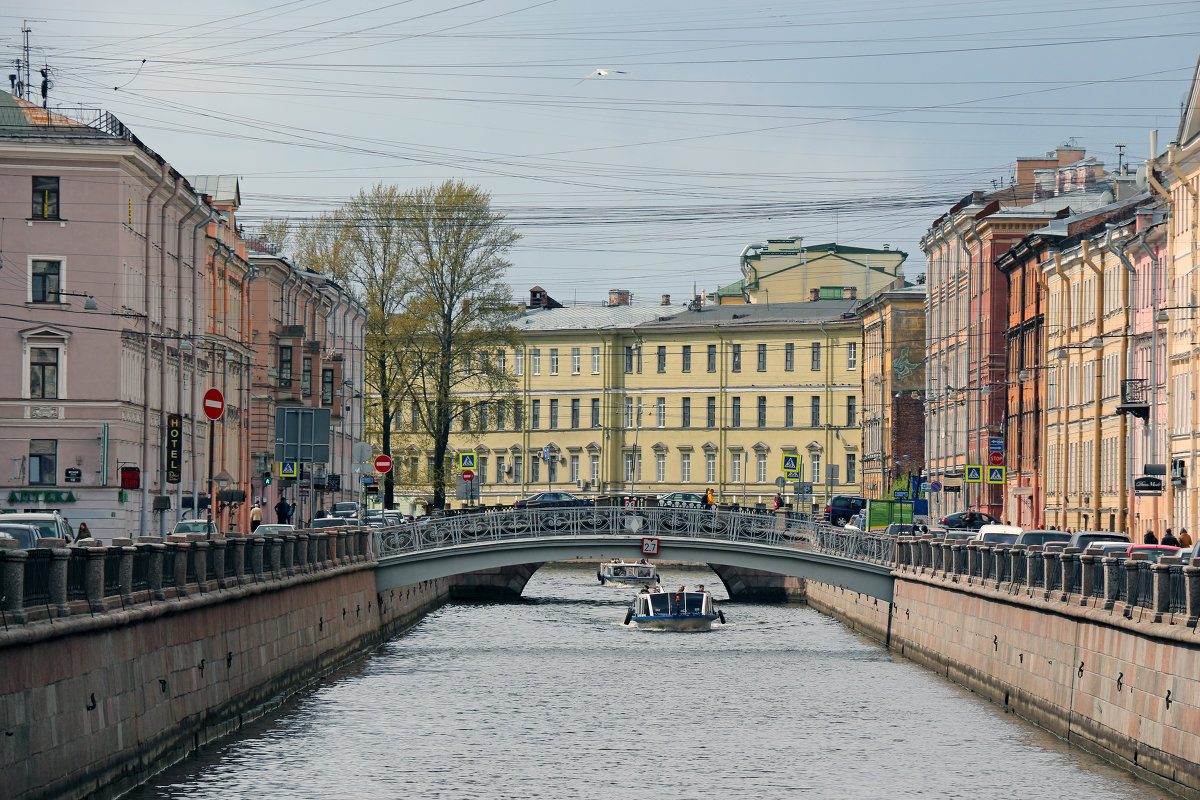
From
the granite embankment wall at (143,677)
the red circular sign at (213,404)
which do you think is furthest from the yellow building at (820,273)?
the red circular sign at (213,404)

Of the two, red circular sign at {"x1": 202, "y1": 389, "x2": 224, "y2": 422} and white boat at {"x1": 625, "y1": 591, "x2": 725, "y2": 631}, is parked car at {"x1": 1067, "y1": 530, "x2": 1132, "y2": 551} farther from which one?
white boat at {"x1": 625, "y1": 591, "x2": 725, "y2": 631}

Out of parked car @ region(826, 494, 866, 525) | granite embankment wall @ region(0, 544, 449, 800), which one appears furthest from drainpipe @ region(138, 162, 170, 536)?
parked car @ region(826, 494, 866, 525)

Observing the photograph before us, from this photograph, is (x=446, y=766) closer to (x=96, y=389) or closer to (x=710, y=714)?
(x=710, y=714)

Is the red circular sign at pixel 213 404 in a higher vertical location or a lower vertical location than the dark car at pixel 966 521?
higher

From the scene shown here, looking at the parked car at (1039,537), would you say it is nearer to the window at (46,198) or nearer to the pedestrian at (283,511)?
the pedestrian at (283,511)

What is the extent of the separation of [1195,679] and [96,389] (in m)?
41.8

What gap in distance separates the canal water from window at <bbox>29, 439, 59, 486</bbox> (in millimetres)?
12290

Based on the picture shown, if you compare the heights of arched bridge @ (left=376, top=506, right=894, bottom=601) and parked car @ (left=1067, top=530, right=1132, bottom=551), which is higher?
parked car @ (left=1067, top=530, right=1132, bottom=551)

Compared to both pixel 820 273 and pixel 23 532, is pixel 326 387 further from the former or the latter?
pixel 23 532

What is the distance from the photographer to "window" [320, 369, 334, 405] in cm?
8787

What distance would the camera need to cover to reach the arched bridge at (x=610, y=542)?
Result: 183ft

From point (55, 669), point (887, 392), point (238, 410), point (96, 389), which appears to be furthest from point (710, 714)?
point (887, 392)

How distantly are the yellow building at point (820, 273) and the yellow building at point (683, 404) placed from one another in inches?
187

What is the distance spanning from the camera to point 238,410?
260 feet
